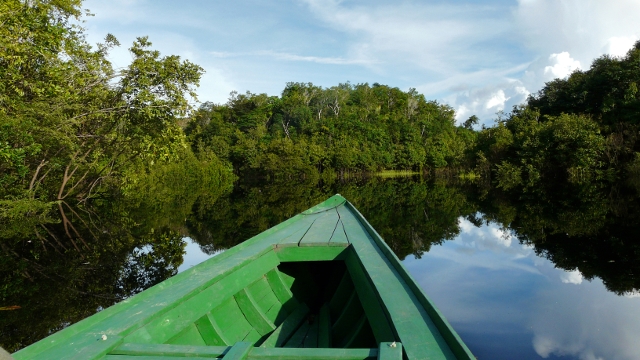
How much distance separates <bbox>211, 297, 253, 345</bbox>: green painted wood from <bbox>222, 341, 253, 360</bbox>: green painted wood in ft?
3.25

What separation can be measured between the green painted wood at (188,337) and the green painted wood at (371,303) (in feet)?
3.56

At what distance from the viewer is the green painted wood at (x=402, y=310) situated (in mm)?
1809

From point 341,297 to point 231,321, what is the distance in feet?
3.49

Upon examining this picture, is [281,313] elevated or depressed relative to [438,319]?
depressed

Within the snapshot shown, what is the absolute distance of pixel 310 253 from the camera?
3672mm

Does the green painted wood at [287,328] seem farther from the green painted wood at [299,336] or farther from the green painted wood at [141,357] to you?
the green painted wood at [141,357]

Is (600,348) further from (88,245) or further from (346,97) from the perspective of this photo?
(346,97)

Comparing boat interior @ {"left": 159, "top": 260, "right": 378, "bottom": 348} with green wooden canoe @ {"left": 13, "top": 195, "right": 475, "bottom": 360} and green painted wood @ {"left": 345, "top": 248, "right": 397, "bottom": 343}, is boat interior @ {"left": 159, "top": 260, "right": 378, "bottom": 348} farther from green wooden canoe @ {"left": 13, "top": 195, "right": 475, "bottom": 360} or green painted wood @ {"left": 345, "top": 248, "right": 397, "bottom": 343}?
green painted wood @ {"left": 345, "top": 248, "right": 397, "bottom": 343}

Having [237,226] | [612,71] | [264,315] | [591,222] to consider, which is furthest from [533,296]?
[612,71]

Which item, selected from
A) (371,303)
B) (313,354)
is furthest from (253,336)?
(313,354)

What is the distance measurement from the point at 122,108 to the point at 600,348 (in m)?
12.2

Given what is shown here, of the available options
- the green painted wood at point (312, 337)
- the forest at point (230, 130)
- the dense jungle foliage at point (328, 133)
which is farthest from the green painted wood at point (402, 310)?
the dense jungle foliage at point (328, 133)

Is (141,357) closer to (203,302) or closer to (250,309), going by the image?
(203,302)

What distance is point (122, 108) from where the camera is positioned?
11.8 meters
